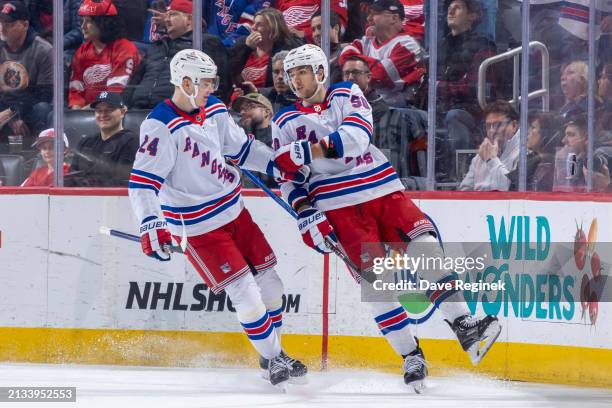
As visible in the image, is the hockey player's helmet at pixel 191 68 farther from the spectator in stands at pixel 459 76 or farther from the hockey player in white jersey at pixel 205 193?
the spectator in stands at pixel 459 76

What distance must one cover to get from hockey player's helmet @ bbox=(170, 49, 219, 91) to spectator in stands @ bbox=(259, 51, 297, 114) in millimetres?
790

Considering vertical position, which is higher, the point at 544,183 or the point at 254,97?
the point at 254,97

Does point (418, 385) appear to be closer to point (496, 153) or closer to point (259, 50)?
point (496, 153)

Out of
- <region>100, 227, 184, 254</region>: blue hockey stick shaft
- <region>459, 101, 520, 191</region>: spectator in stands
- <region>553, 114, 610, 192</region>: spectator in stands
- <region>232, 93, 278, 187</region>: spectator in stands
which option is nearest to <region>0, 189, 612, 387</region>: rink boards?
<region>100, 227, 184, 254</region>: blue hockey stick shaft

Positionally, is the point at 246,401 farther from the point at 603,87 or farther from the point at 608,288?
the point at 603,87

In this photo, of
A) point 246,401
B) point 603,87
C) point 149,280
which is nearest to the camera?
point 246,401

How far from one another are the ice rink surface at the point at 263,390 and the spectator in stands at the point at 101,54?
147cm

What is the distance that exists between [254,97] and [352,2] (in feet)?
2.28

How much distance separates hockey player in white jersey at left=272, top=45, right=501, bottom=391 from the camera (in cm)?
446

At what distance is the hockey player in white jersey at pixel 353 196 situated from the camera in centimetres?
446

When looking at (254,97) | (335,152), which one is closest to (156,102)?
(254,97)

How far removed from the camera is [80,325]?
208 inches

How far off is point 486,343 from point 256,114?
174 centimetres

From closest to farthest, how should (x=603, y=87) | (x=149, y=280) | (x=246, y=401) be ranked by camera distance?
1. (x=246, y=401)
2. (x=603, y=87)
3. (x=149, y=280)
